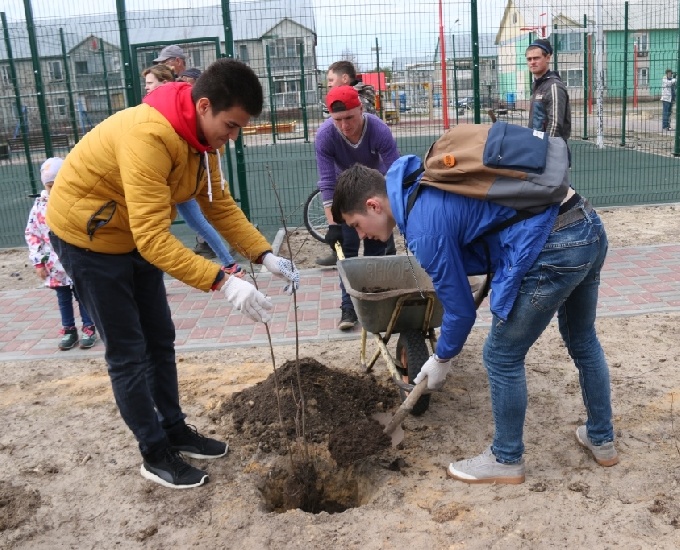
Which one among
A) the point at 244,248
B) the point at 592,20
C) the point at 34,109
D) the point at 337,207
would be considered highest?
the point at 592,20

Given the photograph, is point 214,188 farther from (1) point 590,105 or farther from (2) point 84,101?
(1) point 590,105

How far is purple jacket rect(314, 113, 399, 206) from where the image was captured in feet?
16.3

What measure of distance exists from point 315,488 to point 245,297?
3.61 feet

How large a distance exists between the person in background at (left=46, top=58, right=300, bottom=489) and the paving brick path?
6.08 feet

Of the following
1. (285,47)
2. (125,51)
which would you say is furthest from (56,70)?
(125,51)

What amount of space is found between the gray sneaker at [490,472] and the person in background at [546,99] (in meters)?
4.22

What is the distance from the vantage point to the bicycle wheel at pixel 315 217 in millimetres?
7859

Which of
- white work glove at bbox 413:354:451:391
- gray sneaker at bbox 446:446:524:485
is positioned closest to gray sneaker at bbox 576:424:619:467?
gray sneaker at bbox 446:446:524:485

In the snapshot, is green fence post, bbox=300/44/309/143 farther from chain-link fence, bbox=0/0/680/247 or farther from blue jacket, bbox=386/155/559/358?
blue jacket, bbox=386/155/559/358

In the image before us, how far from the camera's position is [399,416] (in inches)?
127

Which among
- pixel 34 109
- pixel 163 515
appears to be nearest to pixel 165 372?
pixel 163 515

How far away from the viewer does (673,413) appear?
3629mm

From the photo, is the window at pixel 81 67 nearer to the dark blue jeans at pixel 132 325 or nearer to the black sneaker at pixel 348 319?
the black sneaker at pixel 348 319

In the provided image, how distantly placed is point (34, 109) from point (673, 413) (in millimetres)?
9490
